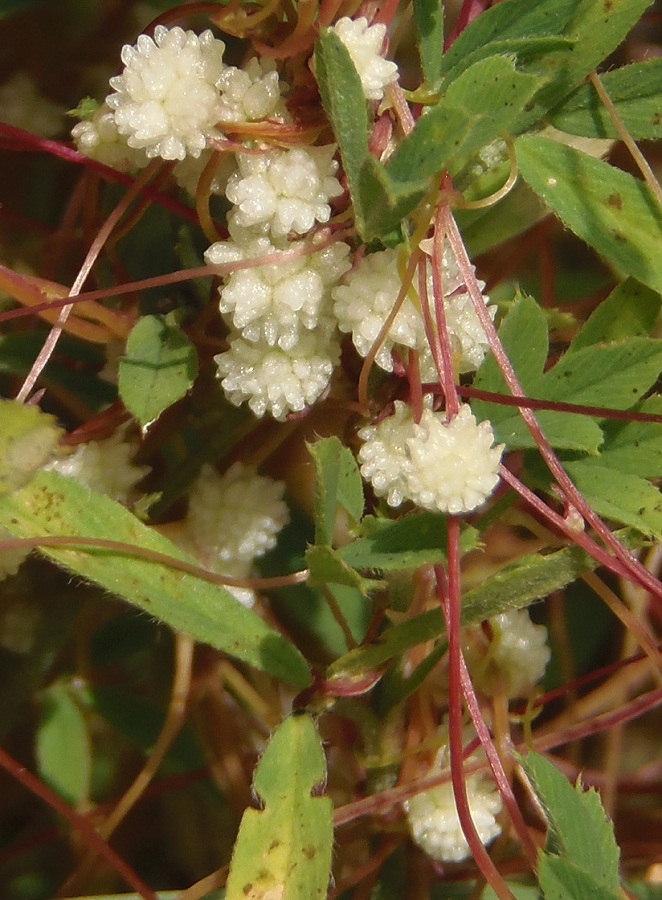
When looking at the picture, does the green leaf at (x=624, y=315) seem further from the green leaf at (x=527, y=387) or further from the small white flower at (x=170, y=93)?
the small white flower at (x=170, y=93)

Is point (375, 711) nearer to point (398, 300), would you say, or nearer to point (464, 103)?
point (398, 300)

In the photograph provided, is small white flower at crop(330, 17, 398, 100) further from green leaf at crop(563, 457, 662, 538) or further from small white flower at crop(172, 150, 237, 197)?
green leaf at crop(563, 457, 662, 538)

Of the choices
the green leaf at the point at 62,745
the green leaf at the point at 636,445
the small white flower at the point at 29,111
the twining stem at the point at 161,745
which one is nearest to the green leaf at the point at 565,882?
the green leaf at the point at 636,445

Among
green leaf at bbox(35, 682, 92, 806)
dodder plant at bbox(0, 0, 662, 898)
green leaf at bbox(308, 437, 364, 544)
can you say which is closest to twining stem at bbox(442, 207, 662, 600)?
dodder plant at bbox(0, 0, 662, 898)

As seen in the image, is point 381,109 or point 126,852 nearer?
point 381,109

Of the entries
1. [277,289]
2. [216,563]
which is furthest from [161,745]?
[277,289]

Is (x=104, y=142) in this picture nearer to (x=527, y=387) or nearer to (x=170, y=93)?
(x=170, y=93)

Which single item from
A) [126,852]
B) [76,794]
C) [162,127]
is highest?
[162,127]

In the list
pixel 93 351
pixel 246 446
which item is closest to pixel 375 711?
pixel 246 446
